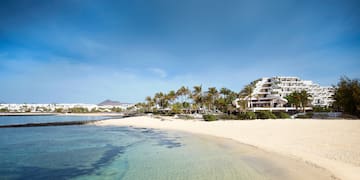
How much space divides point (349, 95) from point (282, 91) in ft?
149

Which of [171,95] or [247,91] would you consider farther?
[171,95]

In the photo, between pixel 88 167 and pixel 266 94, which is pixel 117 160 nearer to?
pixel 88 167

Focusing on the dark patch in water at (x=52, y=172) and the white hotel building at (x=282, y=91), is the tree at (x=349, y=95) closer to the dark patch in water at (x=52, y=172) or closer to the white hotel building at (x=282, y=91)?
the white hotel building at (x=282, y=91)

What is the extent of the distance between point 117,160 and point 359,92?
38.5 meters

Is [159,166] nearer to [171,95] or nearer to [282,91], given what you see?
[171,95]

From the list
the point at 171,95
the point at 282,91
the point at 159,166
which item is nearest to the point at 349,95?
the point at 159,166

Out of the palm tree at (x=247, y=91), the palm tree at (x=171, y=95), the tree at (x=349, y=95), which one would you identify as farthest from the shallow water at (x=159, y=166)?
the palm tree at (x=171, y=95)

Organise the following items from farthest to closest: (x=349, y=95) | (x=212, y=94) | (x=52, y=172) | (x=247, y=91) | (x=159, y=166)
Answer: (x=212, y=94) < (x=247, y=91) < (x=349, y=95) < (x=159, y=166) < (x=52, y=172)

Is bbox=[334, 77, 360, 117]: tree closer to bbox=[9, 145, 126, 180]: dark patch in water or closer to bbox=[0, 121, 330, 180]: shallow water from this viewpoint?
bbox=[0, 121, 330, 180]: shallow water

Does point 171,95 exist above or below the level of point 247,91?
above

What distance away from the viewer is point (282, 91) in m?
78.4

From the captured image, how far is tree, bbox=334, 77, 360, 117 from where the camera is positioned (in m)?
32.9

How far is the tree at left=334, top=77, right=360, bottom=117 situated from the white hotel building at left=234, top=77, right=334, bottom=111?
32896mm

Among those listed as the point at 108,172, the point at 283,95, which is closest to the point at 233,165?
the point at 108,172
